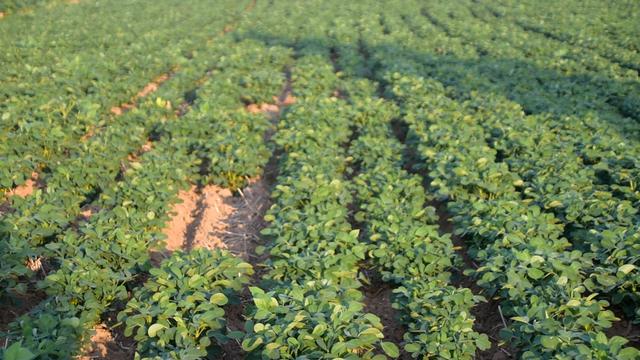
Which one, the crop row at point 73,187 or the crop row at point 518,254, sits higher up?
the crop row at point 73,187

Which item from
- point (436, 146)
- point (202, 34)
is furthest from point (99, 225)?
point (202, 34)

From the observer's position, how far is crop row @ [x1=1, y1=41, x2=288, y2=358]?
358 centimetres

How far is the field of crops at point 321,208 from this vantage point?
357 cm

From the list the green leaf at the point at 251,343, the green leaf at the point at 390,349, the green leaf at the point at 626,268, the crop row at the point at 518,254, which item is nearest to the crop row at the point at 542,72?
the crop row at the point at 518,254

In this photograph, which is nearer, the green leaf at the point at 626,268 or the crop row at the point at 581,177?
the green leaf at the point at 626,268

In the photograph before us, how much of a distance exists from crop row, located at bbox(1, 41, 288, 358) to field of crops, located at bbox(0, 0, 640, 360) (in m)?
0.03

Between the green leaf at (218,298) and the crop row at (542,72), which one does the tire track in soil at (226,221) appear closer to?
the green leaf at (218,298)

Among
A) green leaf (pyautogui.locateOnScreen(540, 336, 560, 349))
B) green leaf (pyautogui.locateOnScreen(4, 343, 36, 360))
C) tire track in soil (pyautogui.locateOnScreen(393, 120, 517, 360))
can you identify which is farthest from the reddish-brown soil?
green leaf (pyautogui.locateOnScreen(540, 336, 560, 349))

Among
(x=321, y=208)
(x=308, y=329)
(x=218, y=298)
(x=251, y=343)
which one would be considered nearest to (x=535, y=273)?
(x=308, y=329)

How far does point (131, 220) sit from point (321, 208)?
2064 mm

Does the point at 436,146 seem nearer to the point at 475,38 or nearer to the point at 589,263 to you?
the point at 589,263

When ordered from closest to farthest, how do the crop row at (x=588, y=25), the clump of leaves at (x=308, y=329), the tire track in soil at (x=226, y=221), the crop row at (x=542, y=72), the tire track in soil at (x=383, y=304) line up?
the clump of leaves at (x=308, y=329) → the tire track in soil at (x=383, y=304) → the tire track in soil at (x=226, y=221) → the crop row at (x=542, y=72) → the crop row at (x=588, y=25)

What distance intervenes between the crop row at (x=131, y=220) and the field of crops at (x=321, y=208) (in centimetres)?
3

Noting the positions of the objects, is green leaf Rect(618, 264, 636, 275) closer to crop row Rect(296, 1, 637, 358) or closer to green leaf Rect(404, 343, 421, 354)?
crop row Rect(296, 1, 637, 358)
